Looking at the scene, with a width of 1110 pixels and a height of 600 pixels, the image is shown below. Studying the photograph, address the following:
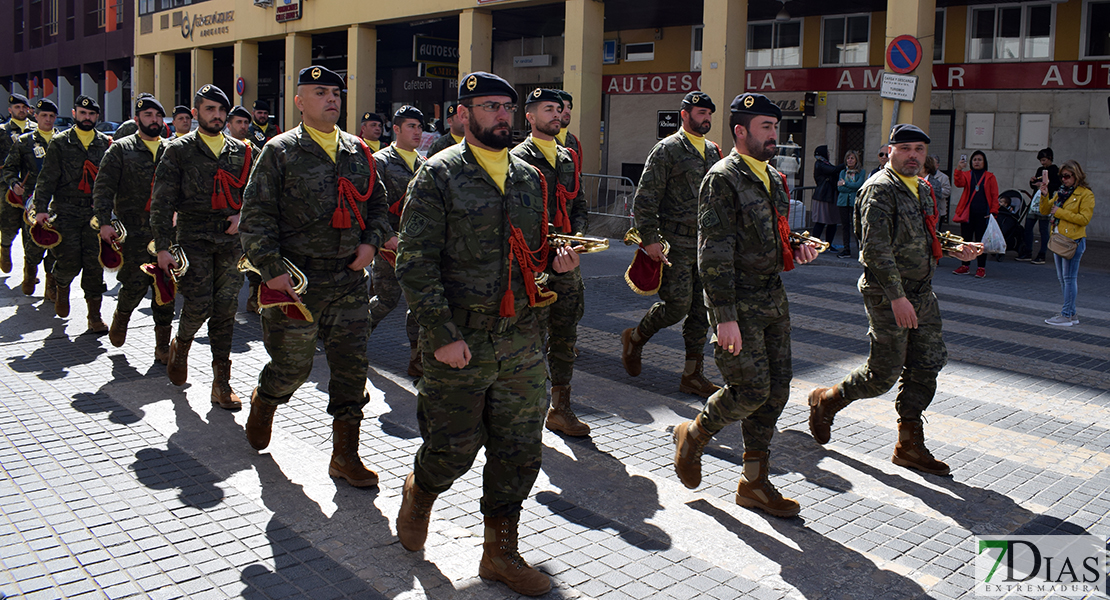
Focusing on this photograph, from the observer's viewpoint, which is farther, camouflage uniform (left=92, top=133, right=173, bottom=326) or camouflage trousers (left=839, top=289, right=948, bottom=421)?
camouflage uniform (left=92, top=133, right=173, bottom=326)

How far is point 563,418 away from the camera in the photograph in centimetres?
614

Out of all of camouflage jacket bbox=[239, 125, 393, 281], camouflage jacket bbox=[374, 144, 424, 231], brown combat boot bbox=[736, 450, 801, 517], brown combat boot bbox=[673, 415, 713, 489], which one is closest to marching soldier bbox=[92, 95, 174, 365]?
camouflage jacket bbox=[374, 144, 424, 231]

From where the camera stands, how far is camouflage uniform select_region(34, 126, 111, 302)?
9.09m

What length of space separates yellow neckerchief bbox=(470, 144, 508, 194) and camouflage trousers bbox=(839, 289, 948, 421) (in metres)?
2.69

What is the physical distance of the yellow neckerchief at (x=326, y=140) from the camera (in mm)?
5133

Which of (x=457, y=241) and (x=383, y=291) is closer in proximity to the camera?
(x=457, y=241)

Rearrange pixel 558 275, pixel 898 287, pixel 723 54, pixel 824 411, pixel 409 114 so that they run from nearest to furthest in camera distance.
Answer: pixel 898 287 → pixel 824 411 → pixel 558 275 → pixel 409 114 → pixel 723 54

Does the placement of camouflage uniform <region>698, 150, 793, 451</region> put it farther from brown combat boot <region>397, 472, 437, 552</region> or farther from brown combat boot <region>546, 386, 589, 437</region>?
brown combat boot <region>397, 472, 437, 552</region>

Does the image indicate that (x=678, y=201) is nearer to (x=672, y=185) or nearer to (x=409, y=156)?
(x=672, y=185)

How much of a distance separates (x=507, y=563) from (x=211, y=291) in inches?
150

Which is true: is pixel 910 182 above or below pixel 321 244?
above

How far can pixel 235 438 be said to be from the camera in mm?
5871

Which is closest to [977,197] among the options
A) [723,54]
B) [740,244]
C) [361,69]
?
[723,54]

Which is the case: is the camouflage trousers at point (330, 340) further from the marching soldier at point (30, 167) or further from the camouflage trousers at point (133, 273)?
the marching soldier at point (30, 167)
